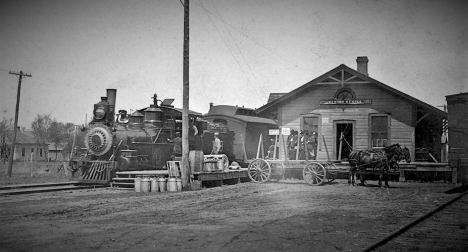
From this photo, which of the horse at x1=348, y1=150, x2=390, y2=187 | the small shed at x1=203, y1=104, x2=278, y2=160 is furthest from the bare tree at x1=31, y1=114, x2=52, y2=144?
the horse at x1=348, y1=150, x2=390, y2=187

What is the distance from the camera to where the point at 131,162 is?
62.6 feet

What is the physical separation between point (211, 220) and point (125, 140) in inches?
433

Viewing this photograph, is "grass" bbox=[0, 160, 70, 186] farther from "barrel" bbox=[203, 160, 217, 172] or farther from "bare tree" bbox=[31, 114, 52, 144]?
"bare tree" bbox=[31, 114, 52, 144]

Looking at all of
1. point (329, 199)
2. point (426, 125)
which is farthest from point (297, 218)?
point (426, 125)

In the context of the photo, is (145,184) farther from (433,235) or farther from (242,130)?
(242,130)

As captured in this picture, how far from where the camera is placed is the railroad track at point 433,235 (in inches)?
277

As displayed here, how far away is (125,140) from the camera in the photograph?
19.4 m

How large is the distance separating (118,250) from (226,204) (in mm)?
5816

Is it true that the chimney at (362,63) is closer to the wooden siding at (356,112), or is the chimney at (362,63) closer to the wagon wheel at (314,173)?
the wooden siding at (356,112)

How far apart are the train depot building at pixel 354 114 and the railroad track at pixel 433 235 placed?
9.54 metres

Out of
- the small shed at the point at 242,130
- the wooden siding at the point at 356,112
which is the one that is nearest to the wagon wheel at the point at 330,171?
the wooden siding at the point at 356,112

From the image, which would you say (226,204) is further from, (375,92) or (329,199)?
(375,92)

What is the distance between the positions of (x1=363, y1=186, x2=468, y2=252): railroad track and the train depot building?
9545 mm

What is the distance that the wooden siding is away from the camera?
20.1 meters
